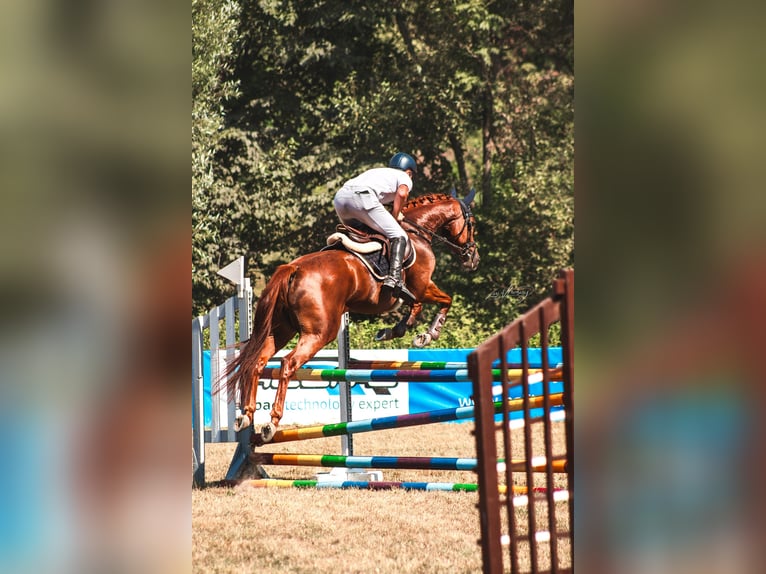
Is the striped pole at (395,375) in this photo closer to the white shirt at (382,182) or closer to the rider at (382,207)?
the rider at (382,207)

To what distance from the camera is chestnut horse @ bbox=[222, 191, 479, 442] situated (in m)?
6.19

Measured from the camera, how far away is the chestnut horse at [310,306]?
619cm

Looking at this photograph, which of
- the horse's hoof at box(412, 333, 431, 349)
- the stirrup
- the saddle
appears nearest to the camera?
the saddle

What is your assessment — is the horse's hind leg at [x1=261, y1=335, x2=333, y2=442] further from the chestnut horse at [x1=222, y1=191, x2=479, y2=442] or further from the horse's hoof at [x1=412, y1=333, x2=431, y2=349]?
the horse's hoof at [x1=412, y1=333, x2=431, y2=349]

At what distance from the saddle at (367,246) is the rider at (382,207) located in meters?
0.05

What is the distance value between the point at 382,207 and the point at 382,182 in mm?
218

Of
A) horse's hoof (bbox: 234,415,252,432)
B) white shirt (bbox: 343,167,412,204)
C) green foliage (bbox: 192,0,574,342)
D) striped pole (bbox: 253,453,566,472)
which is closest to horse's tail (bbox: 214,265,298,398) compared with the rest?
horse's hoof (bbox: 234,415,252,432)

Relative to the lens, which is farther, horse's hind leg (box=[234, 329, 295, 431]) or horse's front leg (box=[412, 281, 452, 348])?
horse's front leg (box=[412, 281, 452, 348])

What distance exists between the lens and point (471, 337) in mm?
15258

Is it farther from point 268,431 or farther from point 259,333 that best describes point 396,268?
point 268,431

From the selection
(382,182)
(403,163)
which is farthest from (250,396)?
(403,163)
